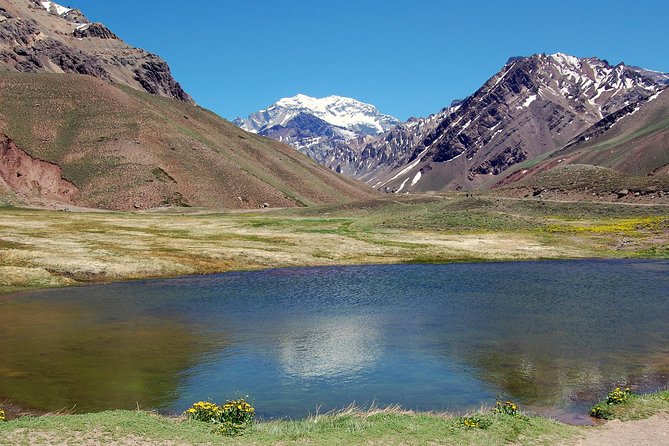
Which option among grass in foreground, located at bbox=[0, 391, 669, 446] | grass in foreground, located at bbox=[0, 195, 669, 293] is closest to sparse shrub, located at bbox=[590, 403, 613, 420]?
grass in foreground, located at bbox=[0, 391, 669, 446]

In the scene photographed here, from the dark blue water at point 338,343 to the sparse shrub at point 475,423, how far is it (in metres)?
3.88

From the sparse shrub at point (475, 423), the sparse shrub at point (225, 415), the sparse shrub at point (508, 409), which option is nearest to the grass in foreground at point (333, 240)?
the sparse shrub at point (225, 415)

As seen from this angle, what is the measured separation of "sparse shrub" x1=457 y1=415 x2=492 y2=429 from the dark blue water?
3.88m

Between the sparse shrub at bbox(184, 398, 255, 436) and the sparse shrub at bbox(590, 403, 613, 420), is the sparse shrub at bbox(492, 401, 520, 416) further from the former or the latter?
the sparse shrub at bbox(184, 398, 255, 436)

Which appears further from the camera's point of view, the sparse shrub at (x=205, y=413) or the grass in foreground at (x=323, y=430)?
the sparse shrub at (x=205, y=413)

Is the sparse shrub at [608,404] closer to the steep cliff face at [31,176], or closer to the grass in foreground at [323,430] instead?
the grass in foreground at [323,430]

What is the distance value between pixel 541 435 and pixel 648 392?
933 cm

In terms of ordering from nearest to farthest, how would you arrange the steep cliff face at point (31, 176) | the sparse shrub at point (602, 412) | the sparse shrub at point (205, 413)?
the sparse shrub at point (205, 413) < the sparse shrub at point (602, 412) < the steep cliff face at point (31, 176)

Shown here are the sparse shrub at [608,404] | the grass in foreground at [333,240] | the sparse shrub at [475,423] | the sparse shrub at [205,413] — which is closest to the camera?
the sparse shrub at [475,423]

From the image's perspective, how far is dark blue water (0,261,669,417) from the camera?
92.3 feet

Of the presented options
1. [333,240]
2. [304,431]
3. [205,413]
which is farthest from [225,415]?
[333,240]

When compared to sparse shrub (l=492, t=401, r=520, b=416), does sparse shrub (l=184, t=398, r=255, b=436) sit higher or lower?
lower

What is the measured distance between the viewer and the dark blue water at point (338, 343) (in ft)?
92.3

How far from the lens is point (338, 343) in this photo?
1478 inches
